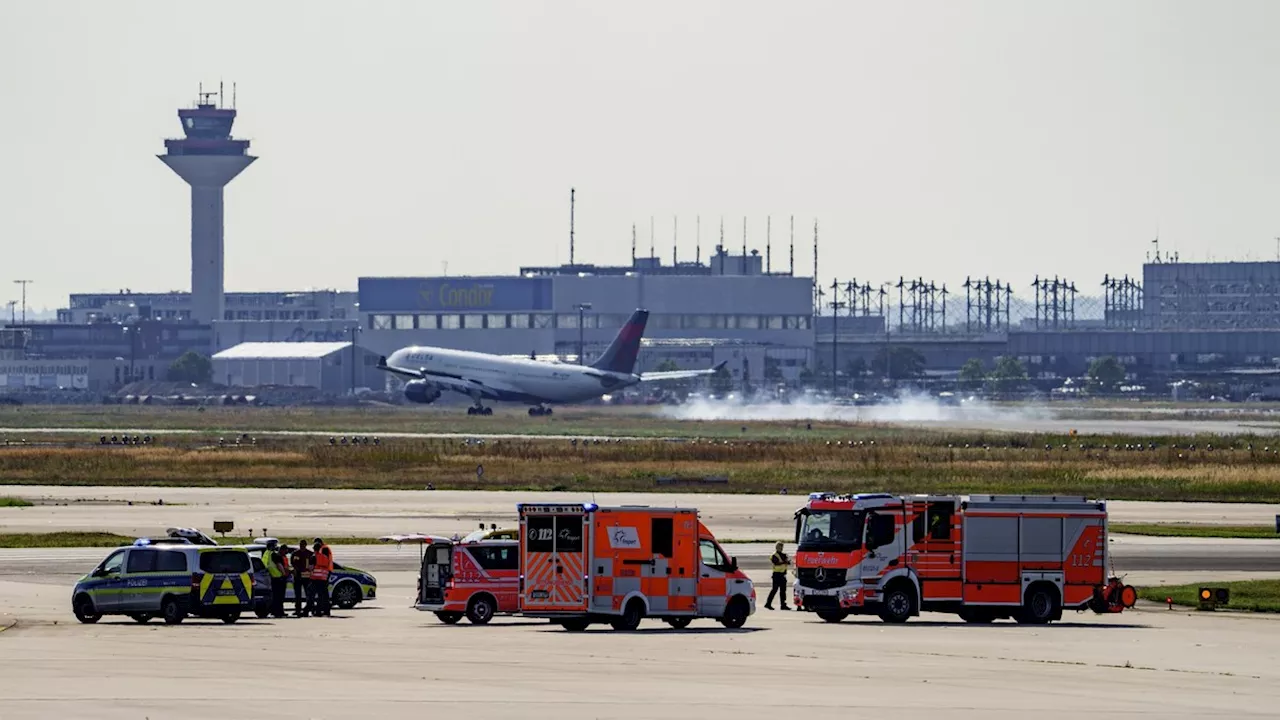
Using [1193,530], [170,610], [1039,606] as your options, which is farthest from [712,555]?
[1193,530]

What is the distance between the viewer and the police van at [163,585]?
145 ft

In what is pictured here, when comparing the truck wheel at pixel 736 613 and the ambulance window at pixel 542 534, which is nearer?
the ambulance window at pixel 542 534

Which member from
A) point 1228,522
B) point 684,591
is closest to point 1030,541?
point 684,591

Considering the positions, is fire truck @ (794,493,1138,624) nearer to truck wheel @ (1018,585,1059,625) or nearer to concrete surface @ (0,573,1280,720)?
truck wheel @ (1018,585,1059,625)

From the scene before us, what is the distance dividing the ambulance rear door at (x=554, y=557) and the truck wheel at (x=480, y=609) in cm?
208

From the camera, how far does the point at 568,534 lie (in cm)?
4281

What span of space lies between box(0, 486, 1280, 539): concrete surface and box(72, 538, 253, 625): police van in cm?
1931

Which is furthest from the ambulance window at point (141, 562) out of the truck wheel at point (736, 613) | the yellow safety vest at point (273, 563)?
the truck wheel at point (736, 613)

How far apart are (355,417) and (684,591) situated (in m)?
139

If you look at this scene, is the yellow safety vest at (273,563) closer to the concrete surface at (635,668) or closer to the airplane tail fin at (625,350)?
the concrete surface at (635,668)

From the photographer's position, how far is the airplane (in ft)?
578

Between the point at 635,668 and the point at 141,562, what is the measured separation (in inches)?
558

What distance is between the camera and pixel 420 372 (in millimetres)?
185375

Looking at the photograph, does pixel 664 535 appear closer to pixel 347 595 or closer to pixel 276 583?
pixel 347 595
